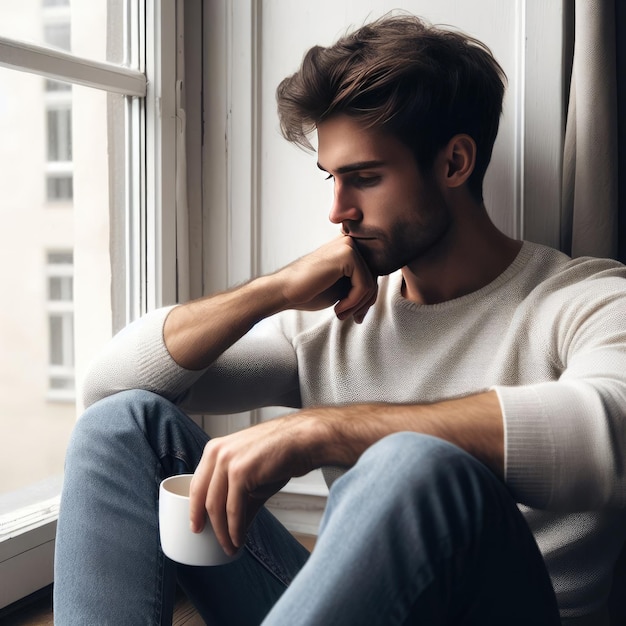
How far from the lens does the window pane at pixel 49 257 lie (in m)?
1.37

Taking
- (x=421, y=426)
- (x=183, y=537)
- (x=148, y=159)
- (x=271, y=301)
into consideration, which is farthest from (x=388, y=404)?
(x=148, y=159)

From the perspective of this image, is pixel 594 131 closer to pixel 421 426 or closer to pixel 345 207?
pixel 345 207

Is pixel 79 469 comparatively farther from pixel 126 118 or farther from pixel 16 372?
pixel 126 118

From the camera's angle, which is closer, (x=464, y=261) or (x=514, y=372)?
(x=514, y=372)

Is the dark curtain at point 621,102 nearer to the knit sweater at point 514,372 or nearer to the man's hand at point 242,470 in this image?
the knit sweater at point 514,372

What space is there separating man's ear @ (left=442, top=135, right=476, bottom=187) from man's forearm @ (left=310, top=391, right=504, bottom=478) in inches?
20.6

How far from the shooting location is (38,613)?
136 centimetres

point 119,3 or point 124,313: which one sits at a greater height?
point 119,3

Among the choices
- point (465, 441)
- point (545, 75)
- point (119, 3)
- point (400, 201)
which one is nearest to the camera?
point (465, 441)

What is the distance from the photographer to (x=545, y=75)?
1386mm

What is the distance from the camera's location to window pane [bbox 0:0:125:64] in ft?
4.21

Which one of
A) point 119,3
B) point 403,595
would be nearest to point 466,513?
point 403,595

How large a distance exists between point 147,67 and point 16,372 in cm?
66

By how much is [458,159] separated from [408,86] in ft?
0.49
